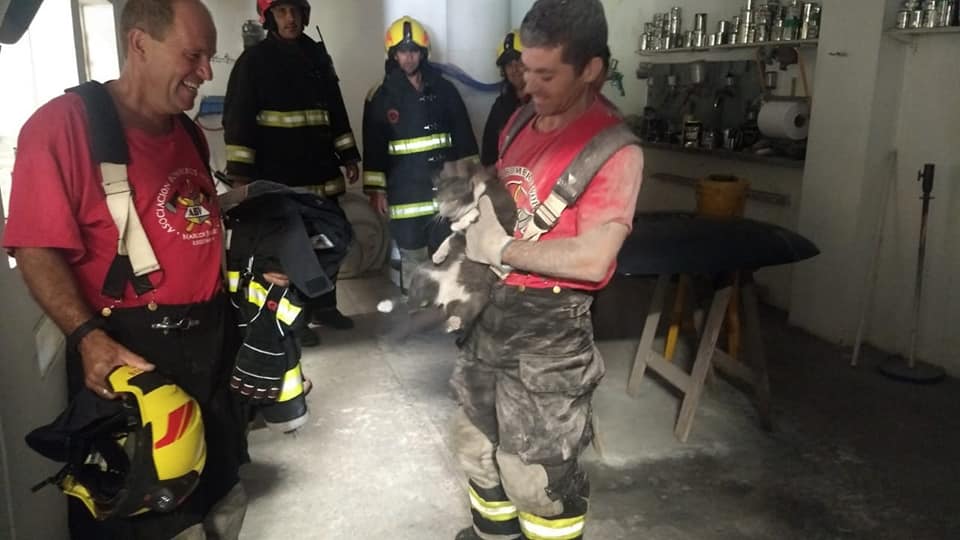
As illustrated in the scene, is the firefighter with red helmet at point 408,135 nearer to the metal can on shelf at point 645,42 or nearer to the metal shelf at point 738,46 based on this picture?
the metal shelf at point 738,46

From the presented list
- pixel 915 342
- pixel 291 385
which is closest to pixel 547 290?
pixel 291 385

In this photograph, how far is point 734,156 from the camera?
548 cm

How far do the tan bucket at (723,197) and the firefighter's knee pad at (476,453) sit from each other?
6.93 feet

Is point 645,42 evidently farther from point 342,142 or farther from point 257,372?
point 257,372

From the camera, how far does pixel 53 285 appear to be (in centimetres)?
156

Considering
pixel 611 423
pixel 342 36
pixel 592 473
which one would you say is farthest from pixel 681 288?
pixel 342 36

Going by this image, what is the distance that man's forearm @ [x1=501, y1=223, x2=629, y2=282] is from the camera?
1811mm

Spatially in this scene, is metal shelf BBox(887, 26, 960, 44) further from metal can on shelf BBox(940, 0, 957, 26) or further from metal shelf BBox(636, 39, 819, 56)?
metal shelf BBox(636, 39, 819, 56)

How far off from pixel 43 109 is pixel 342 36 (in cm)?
473

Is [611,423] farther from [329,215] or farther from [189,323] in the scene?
[189,323]

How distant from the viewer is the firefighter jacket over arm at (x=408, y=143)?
4672 millimetres

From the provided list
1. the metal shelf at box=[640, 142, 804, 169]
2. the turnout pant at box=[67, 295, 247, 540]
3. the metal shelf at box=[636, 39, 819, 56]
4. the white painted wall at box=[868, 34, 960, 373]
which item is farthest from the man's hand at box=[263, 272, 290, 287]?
the metal shelf at box=[636, 39, 819, 56]

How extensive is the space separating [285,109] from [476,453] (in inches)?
107

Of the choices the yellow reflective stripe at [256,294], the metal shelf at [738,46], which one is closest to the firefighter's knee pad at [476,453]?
the yellow reflective stripe at [256,294]
